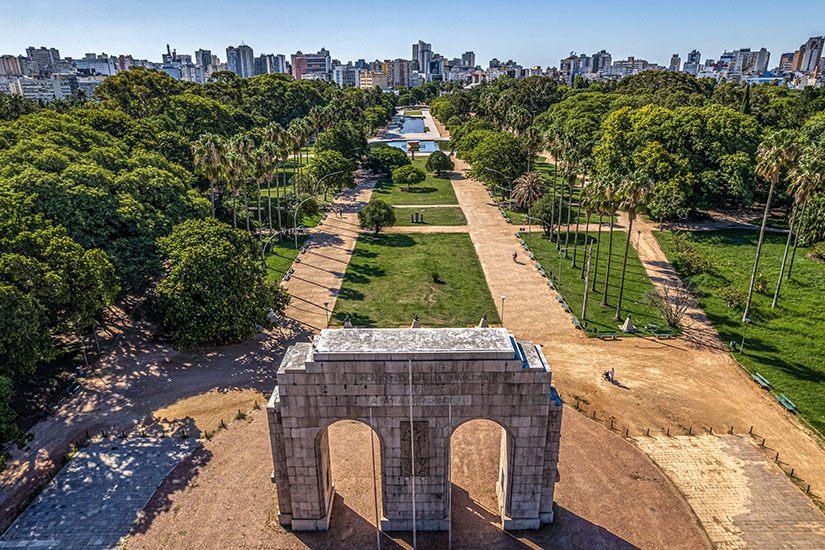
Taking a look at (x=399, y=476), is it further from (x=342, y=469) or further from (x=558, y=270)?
(x=558, y=270)

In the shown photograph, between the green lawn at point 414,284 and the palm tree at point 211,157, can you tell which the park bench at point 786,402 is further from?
the palm tree at point 211,157

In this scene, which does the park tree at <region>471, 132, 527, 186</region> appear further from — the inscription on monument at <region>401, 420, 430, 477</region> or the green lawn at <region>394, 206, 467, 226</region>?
the inscription on monument at <region>401, 420, 430, 477</region>

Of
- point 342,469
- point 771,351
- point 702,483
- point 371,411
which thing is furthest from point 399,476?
point 771,351

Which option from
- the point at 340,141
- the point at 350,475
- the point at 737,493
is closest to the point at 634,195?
the point at 737,493

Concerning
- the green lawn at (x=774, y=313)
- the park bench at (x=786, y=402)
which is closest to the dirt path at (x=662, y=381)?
the park bench at (x=786, y=402)

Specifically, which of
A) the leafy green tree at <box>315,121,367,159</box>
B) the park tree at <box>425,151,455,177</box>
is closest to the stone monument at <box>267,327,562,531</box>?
the leafy green tree at <box>315,121,367,159</box>

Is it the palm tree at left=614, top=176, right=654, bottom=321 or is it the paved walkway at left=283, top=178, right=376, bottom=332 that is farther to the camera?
the paved walkway at left=283, top=178, right=376, bottom=332
